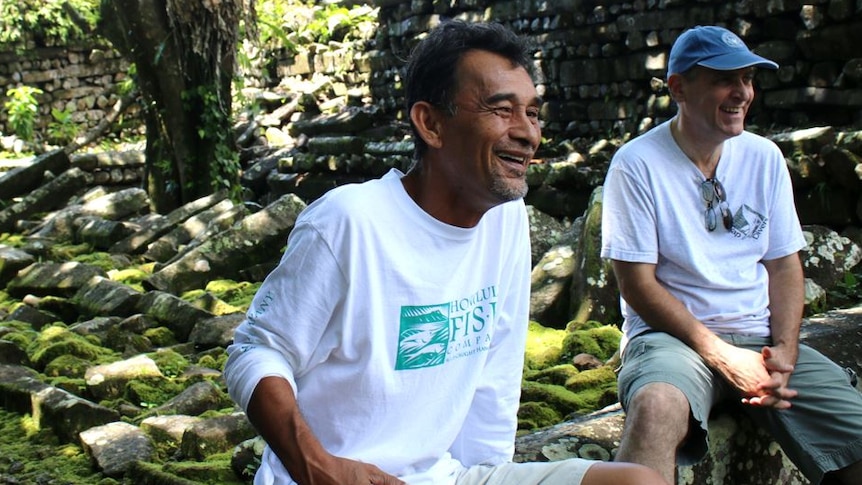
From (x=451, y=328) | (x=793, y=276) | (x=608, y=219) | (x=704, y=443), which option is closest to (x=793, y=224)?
(x=793, y=276)

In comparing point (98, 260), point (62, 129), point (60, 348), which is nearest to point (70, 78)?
point (62, 129)

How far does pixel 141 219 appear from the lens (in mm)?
11500

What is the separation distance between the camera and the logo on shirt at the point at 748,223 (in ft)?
11.7

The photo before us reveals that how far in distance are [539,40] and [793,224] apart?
23.1ft

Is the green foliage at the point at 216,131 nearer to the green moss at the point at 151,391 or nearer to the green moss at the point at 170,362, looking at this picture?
the green moss at the point at 170,362

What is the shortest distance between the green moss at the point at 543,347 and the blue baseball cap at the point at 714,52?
1.98m

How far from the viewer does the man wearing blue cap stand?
130 inches

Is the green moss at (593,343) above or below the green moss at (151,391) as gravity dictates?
above

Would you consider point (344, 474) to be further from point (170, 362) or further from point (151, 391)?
point (170, 362)

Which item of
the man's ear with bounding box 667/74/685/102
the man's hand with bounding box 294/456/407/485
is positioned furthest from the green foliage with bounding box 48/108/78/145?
the man's hand with bounding box 294/456/407/485

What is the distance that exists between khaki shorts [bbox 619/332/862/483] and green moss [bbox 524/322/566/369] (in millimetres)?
1702

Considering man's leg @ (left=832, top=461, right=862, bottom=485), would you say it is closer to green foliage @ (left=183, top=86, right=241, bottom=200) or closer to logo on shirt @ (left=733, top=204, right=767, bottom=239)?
logo on shirt @ (left=733, top=204, right=767, bottom=239)

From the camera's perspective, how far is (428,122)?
8.52 ft

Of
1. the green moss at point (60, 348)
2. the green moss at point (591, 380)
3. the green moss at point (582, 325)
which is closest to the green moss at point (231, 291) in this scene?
the green moss at point (60, 348)
